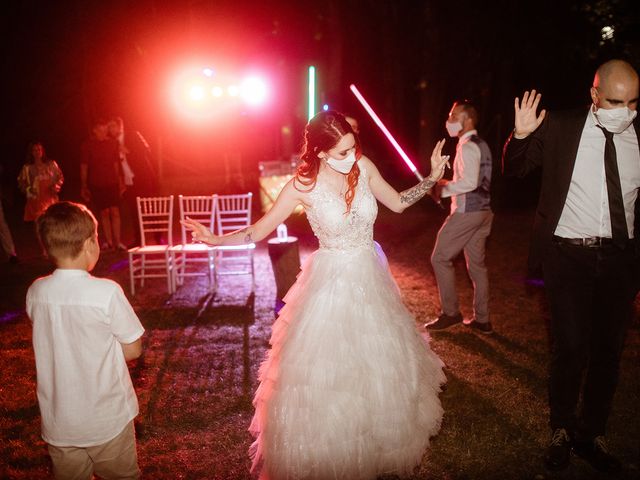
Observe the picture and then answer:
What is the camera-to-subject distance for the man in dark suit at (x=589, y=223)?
3.08 meters

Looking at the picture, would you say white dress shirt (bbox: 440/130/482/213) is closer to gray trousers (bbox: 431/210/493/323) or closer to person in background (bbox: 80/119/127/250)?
gray trousers (bbox: 431/210/493/323)

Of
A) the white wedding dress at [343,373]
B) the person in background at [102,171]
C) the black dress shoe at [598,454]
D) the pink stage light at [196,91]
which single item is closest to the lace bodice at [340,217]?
the white wedding dress at [343,373]

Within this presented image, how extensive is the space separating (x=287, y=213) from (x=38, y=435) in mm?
2573

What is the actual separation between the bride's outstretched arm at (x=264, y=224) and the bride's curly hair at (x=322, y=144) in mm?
116

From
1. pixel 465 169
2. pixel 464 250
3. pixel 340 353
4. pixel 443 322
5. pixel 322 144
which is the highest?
pixel 322 144

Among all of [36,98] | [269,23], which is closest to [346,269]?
[36,98]

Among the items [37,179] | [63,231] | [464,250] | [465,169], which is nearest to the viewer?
[63,231]

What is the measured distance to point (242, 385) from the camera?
460cm

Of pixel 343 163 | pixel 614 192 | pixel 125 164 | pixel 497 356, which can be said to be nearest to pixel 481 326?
pixel 497 356

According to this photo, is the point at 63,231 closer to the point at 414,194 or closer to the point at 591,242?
the point at 414,194

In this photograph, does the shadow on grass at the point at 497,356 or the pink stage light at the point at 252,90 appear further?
Result: the pink stage light at the point at 252,90

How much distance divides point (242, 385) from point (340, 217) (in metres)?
2.11

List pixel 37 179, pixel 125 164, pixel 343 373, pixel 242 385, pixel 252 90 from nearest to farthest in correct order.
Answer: pixel 343 373 → pixel 242 385 → pixel 37 179 → pixel 125 164 → pixel 252 90

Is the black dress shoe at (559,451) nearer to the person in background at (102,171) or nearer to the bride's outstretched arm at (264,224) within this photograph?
the bride's outstretched arm at (264,224)
